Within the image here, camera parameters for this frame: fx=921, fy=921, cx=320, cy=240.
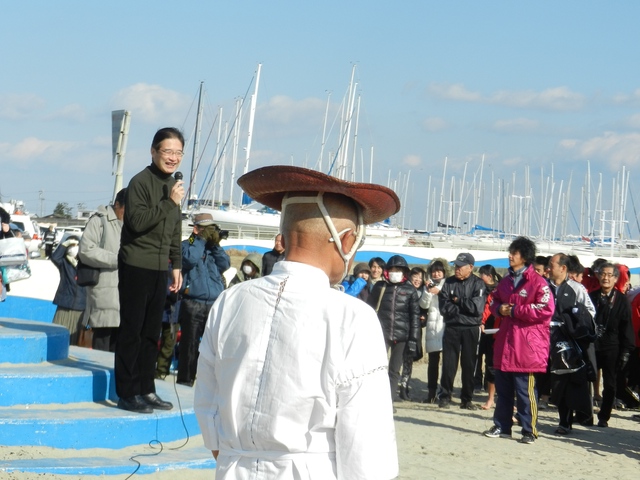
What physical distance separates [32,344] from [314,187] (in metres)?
5.17

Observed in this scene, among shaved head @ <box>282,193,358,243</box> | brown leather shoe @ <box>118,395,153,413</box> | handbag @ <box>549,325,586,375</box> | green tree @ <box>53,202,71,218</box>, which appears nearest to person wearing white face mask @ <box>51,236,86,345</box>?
brown leather shoe @ <box>118,395,153,413</box>

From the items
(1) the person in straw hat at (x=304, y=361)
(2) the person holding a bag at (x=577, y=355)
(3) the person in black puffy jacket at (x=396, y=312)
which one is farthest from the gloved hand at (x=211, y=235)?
(1) the person in straw hat at (x=304, y=361)

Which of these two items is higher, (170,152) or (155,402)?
(170,152)

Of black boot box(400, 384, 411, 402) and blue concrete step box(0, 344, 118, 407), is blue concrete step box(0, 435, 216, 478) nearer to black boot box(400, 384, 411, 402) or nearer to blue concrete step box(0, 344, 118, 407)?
blue concrete step box(0, 344, 118, 407)

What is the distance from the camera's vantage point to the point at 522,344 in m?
10.1

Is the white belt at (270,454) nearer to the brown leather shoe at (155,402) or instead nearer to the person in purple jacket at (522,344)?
the brown leather shoe at (155,402)

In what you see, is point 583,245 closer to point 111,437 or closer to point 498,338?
point 498,338

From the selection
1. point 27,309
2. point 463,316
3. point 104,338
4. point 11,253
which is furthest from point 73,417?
point 27,309

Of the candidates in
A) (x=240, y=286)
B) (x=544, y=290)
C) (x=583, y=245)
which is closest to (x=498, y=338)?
(x=544, y=290)

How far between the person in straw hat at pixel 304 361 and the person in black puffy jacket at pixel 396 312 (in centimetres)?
932

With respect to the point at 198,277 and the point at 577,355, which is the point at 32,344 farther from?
the point at 577,355

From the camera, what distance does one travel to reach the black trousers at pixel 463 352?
1249cm

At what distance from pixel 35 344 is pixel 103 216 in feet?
5.05

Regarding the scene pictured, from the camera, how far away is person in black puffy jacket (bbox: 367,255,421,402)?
12469mm
